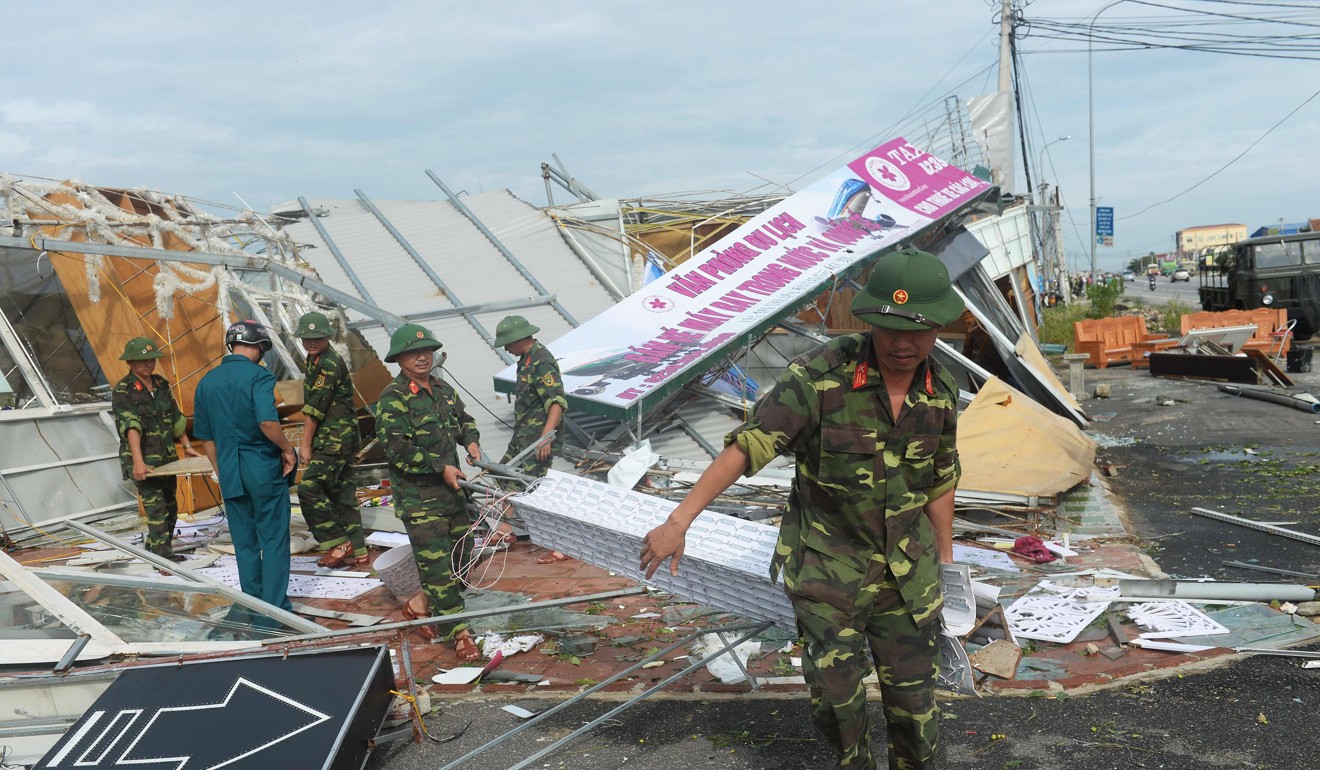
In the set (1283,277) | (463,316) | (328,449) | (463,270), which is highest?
(463,270)

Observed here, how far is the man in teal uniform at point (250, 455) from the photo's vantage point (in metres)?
5.17

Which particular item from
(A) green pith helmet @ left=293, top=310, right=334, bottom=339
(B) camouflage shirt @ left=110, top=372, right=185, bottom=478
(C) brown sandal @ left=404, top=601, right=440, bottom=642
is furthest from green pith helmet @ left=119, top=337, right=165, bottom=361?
(C) brown sandal @ left=404, top=601, right=440, bottom=642

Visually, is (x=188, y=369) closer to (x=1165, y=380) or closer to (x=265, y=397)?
(x=265, y=397)

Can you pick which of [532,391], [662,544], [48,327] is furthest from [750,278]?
[48,327]

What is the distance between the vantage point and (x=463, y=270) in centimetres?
1066

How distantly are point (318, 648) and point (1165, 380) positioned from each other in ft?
47.6

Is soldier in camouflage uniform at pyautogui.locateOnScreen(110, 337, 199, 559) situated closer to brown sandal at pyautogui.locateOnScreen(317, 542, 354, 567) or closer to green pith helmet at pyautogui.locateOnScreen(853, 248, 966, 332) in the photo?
brown sandal at pyautogui.locateOnScreen(317, 542, 354, 567)

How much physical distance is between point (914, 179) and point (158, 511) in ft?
28.4

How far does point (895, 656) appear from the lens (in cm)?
285

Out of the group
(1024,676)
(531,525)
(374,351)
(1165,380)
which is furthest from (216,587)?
(1165,380)

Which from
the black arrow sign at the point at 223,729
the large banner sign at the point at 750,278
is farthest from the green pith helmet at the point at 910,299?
the large banner sign at the point at 750,278

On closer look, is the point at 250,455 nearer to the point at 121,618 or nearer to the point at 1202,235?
the point at 121,618

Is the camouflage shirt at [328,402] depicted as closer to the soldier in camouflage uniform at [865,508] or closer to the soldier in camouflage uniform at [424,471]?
the soldier in camouflage uniform at [424,471]

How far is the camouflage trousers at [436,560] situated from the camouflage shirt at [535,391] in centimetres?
184
